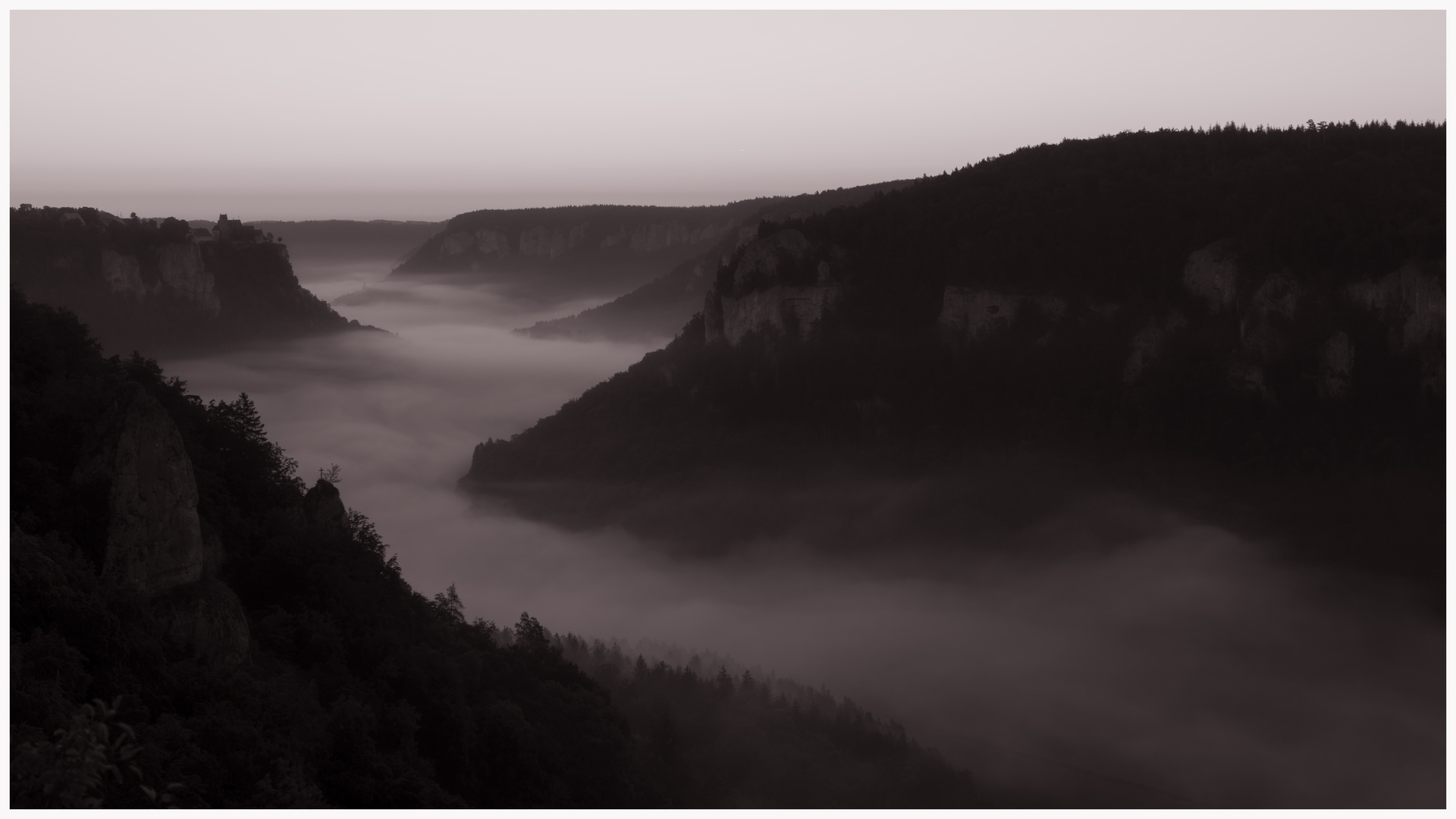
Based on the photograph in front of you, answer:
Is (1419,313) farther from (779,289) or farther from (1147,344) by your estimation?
(779,289)

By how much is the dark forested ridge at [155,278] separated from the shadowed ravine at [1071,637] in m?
69.7

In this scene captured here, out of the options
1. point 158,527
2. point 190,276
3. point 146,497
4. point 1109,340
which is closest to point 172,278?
point 190,276

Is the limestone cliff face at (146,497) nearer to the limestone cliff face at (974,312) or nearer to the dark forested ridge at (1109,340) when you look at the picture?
the dark forested ridge at (1109,340)

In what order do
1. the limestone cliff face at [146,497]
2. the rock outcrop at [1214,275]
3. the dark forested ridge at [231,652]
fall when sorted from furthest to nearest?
the rock outcrop at [1214,275] < the limestone cliff face at [146,497] < the dark forested ridge at [231,652]

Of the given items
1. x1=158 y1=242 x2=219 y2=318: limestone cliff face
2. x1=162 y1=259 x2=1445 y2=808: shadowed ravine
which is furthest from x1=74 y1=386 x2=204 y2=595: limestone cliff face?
x1=158 y1=242 x2=219 y2=318: limestone cliff face

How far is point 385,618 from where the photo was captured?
36.8m

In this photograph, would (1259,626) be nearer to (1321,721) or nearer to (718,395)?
(1321,721)

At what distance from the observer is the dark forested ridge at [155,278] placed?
154m

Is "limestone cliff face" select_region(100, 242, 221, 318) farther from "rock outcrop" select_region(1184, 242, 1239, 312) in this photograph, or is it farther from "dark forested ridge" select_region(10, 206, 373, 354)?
"rock outcrop" select_region(1184, 242, 1239, 312)

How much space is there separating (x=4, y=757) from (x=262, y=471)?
85.5 ft

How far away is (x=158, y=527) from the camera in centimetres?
2783

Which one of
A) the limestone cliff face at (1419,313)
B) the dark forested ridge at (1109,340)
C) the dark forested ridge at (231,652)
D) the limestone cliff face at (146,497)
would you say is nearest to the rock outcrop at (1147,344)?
the dark forested ridge at (1109,340)

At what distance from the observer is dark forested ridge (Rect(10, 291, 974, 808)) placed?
70.6ft

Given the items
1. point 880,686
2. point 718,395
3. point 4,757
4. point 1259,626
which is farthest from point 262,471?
point 718,395
